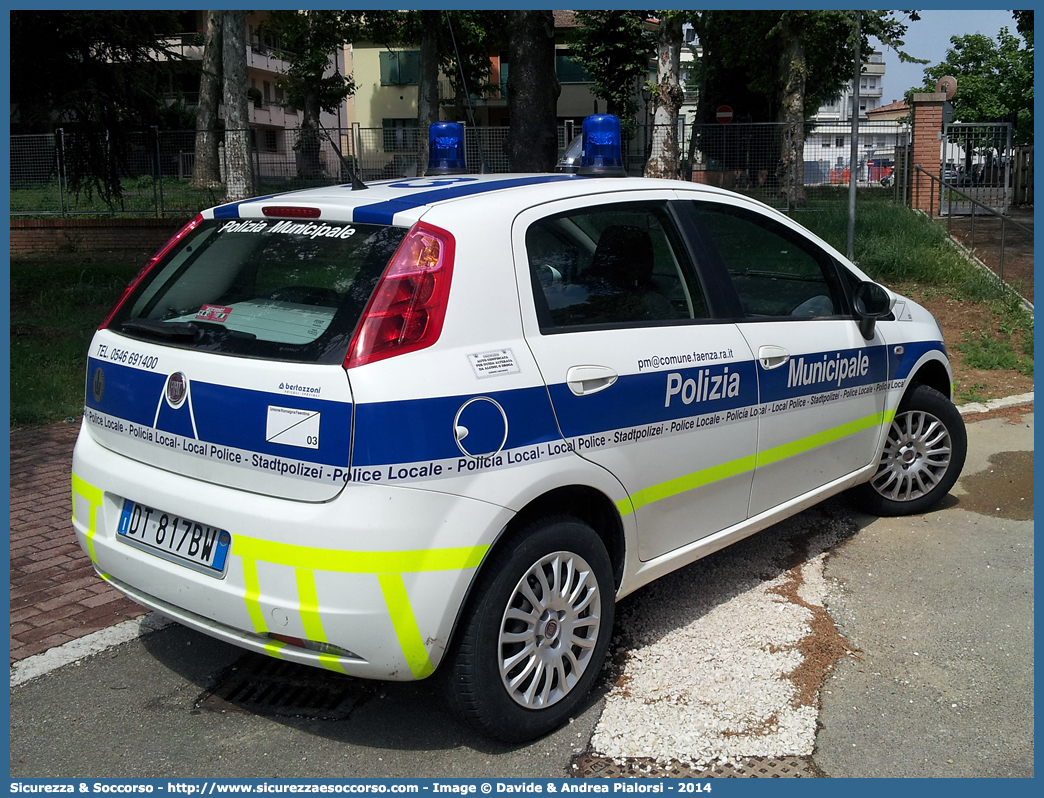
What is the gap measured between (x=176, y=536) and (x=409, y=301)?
1.07 meters

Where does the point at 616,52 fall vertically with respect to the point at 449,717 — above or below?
above

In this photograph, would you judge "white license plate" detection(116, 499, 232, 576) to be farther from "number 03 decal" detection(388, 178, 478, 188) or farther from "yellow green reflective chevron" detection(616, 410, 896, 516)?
→ "number 03 decal" detection(388, 178, 478, 188)

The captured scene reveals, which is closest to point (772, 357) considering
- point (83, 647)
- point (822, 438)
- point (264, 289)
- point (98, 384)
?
point (822, 438)

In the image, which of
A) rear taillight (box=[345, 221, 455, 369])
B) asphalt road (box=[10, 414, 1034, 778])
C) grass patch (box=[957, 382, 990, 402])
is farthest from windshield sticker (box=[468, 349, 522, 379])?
grass patch (box=[957, 382, 990, 402])

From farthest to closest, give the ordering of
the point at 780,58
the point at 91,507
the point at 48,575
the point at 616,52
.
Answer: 1. the point at 616,52
2. the point at 780,58
3. the point at 48,575
4. the point at 91,507

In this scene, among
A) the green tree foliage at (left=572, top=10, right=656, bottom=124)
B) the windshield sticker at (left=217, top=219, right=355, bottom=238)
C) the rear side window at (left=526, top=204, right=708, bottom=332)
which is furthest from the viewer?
the green tree foliage at (left=572, top=10, right=656, bottom=124)

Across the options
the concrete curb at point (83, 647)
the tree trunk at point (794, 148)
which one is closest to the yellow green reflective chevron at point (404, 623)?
the concrete curb at point (83, 647)

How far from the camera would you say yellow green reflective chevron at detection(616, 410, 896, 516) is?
358cm

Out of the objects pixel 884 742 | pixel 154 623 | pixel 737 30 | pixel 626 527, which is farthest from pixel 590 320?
pixel 737 30

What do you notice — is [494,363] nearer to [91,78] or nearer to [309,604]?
[309,604]

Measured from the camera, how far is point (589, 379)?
10.9ft

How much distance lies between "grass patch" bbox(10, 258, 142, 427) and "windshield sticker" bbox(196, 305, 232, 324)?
4.85 meters

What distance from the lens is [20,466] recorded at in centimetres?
639
